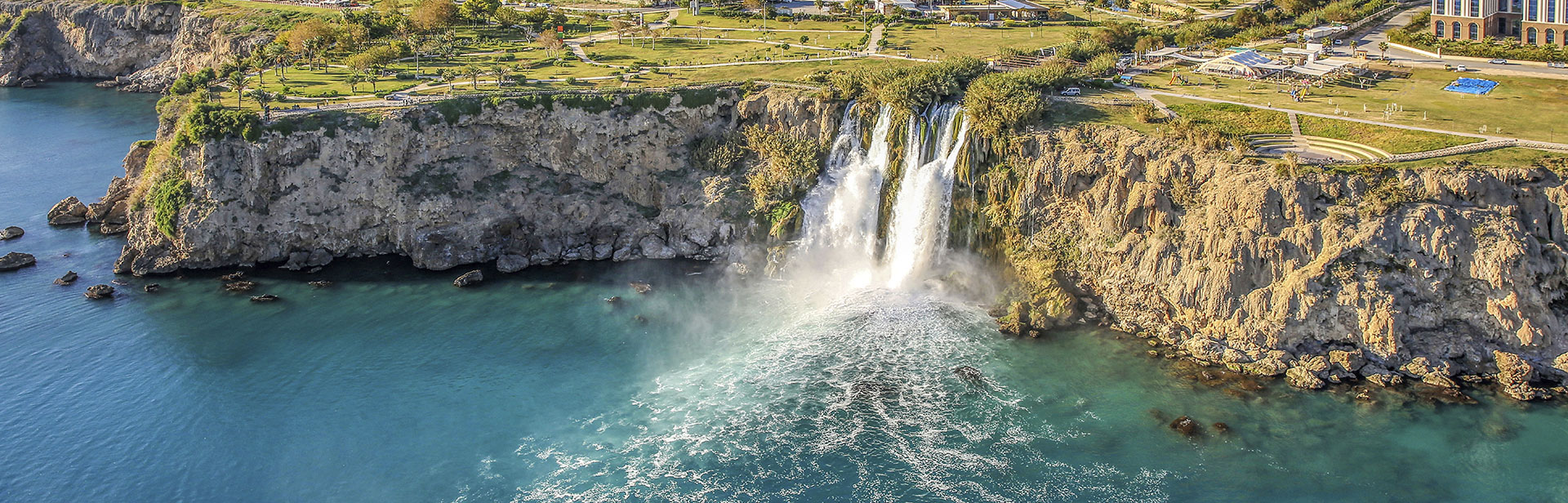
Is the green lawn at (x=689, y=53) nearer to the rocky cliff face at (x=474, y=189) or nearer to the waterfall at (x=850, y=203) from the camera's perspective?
the rocky cliff face at (x=474, y=189)

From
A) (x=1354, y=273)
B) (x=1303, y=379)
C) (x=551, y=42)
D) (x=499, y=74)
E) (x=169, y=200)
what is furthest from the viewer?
(x=551, y=42)

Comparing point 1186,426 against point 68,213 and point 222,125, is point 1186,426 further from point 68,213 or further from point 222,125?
point 68,213

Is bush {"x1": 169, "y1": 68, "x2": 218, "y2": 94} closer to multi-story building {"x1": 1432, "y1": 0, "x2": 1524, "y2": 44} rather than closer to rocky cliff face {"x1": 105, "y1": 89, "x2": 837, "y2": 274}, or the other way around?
rocky cliff face {"x1": 105, "y1": 89, "x2": 837, "y2": 274}

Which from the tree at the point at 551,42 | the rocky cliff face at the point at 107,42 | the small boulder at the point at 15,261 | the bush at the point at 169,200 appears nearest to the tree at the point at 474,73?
the tree at the point at 551,42

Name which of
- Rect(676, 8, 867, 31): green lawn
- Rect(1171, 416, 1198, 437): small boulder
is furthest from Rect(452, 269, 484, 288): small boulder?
Rect(676, 8, 867, 31): green lawn

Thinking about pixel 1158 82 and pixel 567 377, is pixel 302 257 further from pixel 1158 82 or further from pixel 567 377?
pixel 1158 82

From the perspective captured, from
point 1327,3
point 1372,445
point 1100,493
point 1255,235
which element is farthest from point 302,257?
point 1327,3

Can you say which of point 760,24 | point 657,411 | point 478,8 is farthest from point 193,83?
point 657,411

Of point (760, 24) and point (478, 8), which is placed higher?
point (478, 8)

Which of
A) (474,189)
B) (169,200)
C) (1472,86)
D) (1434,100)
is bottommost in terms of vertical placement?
(169,200)
